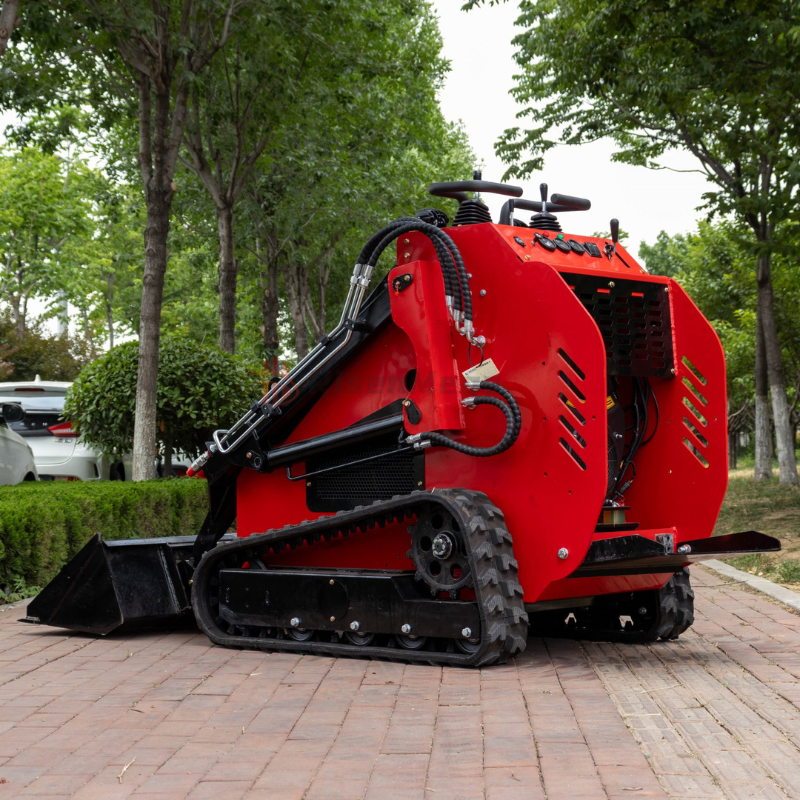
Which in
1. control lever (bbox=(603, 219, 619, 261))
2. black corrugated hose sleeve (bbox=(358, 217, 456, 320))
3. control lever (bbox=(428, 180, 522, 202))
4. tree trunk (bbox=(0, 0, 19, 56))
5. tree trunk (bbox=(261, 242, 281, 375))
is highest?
tree trunk (bbox=(0, 0, 19, 56))

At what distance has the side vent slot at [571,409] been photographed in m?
5.47

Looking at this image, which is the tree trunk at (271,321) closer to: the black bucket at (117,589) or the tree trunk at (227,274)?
the tree trunk at (227,274)

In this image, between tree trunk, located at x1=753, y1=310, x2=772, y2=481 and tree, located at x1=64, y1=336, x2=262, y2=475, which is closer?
tree, located at x1=64, y1=336, x2=262, y2=475

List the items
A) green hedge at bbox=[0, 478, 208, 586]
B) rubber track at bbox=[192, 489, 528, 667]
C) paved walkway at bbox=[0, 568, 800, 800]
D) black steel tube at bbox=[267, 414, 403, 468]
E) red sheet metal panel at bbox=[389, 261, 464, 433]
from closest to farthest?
paved walkway at bbox=[0, 568, 800, 800] < rubber track at bbox=[192, 489, 528, 667] < red sheet metal panel at bbox=[389, 261, 464, 433] < black steel tube at bbox=[267, 414, 403, 468] < green hedge at bbox=[0, 478, 208, 586]

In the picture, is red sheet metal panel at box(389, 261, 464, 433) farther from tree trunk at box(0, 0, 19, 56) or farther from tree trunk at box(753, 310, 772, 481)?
tree trunk at box(753, 310, 772, 481)

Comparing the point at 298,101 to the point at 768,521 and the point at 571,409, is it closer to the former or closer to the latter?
the point at 768,521

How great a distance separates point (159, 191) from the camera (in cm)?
1236

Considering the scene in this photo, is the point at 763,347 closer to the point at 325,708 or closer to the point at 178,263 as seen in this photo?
the point at 325,708

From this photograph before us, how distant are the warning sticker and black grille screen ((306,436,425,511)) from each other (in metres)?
0.68

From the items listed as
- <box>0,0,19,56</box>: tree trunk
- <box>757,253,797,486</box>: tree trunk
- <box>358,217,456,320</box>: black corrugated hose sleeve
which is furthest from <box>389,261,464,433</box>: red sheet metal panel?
<box>757,253,797,486</box>: tree trunk

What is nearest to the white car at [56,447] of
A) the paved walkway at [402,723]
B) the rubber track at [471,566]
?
the paved walkway at [402,723]

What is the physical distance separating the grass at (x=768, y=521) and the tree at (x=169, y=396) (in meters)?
6.59

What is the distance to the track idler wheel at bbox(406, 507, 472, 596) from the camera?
18.7 ft

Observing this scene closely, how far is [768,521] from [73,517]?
31.1 feet
